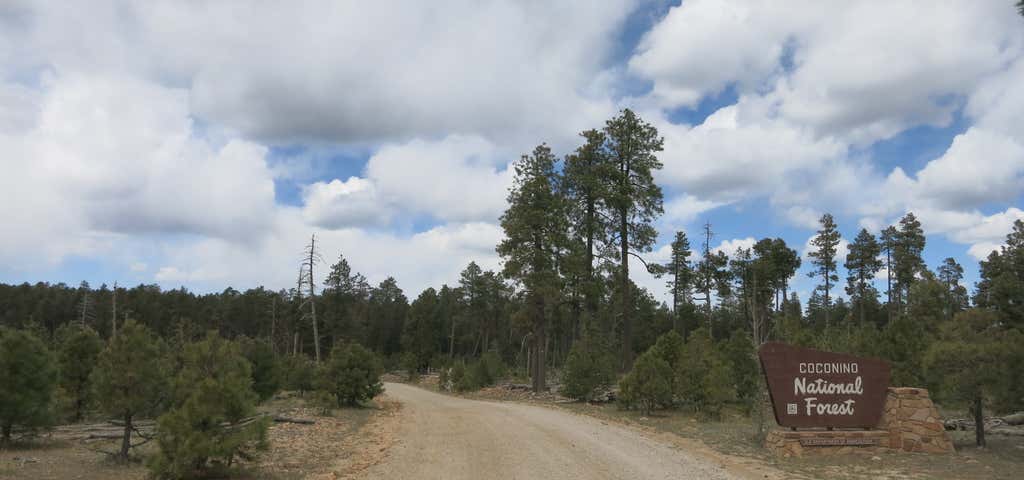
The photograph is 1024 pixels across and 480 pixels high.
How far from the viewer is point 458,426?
51.2 feet

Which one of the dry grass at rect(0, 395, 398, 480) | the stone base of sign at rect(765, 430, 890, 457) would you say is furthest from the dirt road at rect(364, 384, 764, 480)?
→ the stone base of sign at rect(765, 430, 890, 457)

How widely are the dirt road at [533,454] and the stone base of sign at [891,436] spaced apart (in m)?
2.22

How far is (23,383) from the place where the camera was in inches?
483

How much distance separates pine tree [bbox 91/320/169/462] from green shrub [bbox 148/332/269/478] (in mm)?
991

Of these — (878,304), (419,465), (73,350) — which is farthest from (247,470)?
(878,304)

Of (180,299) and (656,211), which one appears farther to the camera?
(180,299)

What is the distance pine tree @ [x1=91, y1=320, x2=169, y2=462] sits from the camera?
10211 millimetres

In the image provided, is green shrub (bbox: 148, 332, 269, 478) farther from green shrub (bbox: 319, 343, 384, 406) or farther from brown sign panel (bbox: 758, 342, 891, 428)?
green shrub (bbox: 319, 343, 384, 406)

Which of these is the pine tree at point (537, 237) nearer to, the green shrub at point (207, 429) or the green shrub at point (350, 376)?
the green shrub at point (350, 376)

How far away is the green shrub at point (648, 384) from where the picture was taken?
824 inches

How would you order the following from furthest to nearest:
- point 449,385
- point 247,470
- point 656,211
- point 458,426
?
point 449,385, point 656,211, point 458,426, point 247,470

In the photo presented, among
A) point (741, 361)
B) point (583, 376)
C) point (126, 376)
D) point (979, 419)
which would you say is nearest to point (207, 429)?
point (126, 376)

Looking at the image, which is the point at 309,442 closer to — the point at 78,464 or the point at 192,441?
the point at 78,464

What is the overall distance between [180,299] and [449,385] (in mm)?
62332
